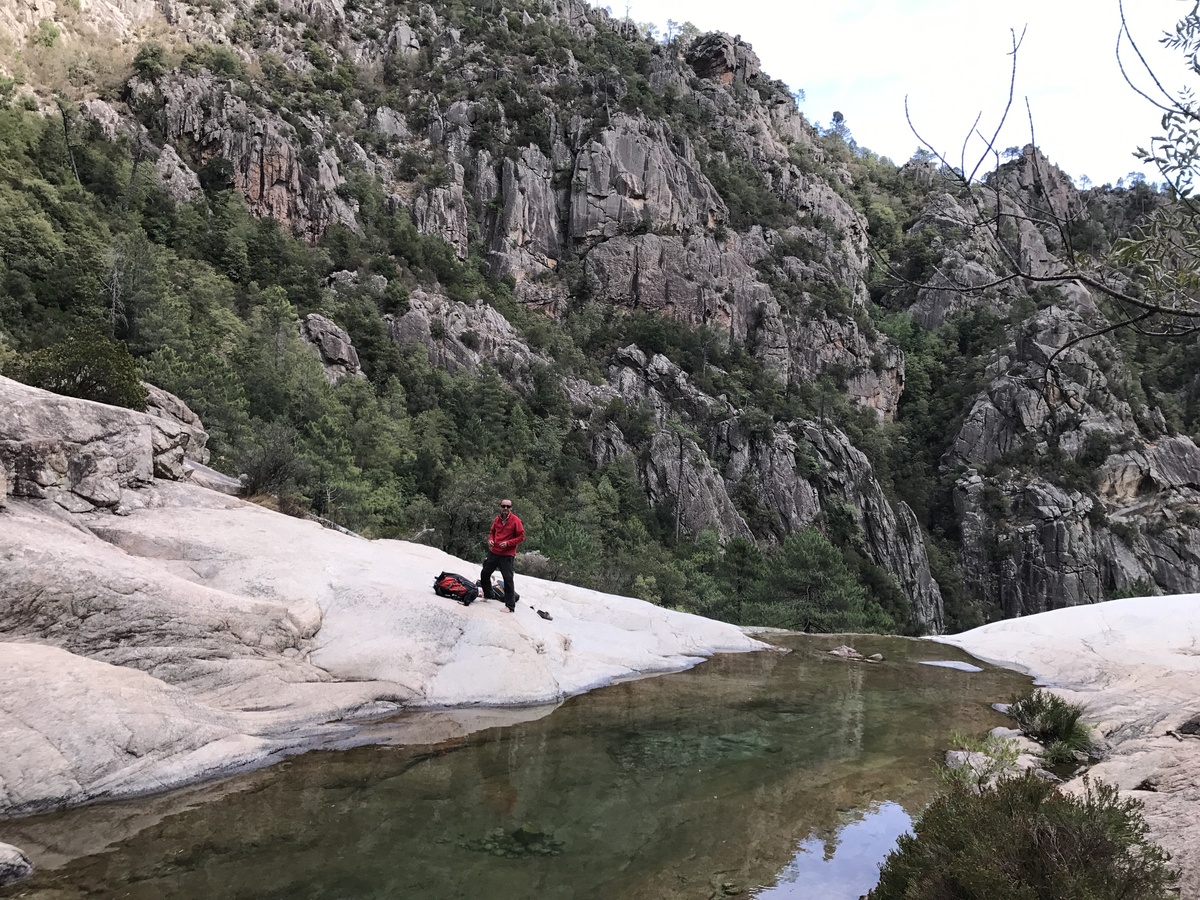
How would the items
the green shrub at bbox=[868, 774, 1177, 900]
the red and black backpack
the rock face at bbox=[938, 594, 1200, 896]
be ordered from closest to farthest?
the green shrub at bbox=[868, 774, 1177, 900], the rock face at bbox=[938, 594, 1200, 896], the red and black backpack

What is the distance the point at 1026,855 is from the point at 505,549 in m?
10.2

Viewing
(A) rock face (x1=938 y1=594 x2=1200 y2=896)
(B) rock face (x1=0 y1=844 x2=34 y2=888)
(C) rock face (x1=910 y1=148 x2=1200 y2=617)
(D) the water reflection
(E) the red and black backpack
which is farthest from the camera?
(C) rock face (x1=910 y1=148 x2=1200 y2=617)

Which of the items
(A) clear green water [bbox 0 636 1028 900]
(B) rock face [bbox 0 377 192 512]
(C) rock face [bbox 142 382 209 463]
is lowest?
(A) clear green water [bbox 0 636 1028 900]

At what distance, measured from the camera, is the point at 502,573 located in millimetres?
13320

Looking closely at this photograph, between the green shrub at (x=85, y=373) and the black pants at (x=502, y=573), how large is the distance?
9216mm

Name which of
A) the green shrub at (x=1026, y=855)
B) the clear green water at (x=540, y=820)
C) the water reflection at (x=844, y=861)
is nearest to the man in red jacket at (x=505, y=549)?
the clear green water at (x=540, y=820)

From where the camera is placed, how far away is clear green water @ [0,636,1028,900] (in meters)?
5.10

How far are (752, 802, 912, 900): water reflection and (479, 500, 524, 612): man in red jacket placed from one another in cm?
784

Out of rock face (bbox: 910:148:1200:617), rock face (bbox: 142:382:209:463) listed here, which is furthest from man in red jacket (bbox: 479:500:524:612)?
rock face (bbox: 910:148:1200:617)

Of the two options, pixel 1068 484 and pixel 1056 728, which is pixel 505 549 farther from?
pixel 1068 484

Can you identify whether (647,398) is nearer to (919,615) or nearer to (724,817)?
(919,615)

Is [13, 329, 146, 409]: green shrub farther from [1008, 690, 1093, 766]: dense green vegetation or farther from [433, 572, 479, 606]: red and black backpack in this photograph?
[1008, 690, 1093, 766]: dense green vegetation

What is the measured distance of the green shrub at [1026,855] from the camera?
380 cm

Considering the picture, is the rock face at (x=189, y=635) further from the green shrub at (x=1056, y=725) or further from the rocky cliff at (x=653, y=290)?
the rocky cliff at (x=653, y=290)
